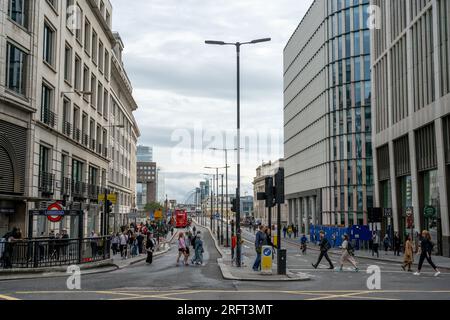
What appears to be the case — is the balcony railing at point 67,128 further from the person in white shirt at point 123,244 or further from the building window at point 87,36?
the person in white shirt at point 123,244

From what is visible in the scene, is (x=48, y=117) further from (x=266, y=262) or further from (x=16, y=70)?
(x=266, y=262)

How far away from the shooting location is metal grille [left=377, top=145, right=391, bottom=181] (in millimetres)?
50906

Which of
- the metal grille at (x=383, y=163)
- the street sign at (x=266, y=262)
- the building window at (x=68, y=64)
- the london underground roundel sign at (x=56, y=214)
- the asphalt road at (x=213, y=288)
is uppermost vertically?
the building window at (x=68, y=64)

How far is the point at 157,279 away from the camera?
19781 millimetres

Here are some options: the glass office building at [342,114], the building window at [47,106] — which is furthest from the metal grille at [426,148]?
the glass office building at [342,114]

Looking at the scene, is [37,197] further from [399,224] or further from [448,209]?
[399,224]

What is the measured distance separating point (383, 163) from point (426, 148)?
1137 cm

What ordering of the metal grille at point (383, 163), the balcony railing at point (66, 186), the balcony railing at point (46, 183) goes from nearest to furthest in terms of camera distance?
the balcony railing at point (46, 183) → the balcony railing at point (66, 186) → the metal grille at point (383, 163)

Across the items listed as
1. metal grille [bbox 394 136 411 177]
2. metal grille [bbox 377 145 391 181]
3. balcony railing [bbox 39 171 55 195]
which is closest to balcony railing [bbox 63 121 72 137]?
balcony railing [bbox 39 171 55 195]

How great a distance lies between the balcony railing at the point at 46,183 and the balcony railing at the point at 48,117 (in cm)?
299

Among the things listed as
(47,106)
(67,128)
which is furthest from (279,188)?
(67,128)

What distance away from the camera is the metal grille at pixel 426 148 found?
1559 inches

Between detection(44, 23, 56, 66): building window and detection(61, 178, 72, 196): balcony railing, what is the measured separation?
7766 millimetres

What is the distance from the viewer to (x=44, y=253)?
22.2 m
